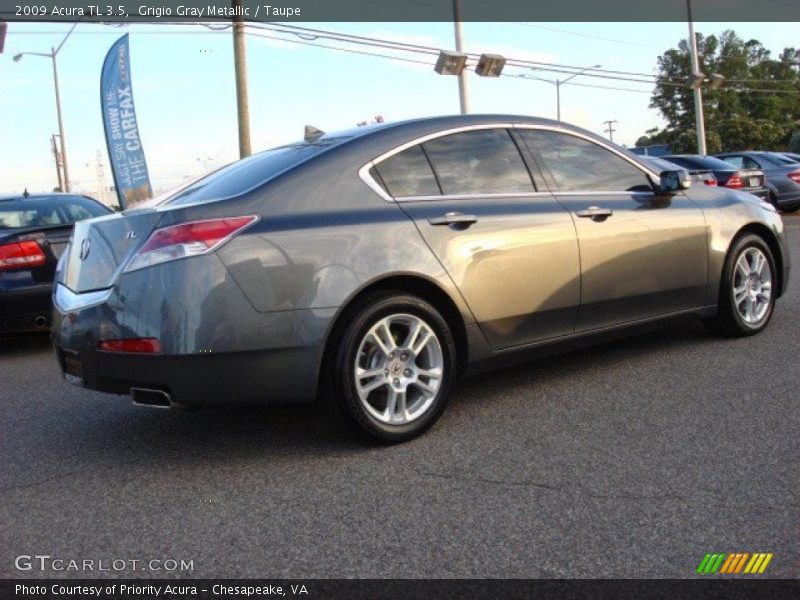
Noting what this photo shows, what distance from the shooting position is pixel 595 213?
467 centimetres

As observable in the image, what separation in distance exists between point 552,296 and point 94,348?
2367 mm

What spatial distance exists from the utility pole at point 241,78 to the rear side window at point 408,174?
13.8 meters

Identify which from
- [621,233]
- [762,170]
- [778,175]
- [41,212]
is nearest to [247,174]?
[621,233]

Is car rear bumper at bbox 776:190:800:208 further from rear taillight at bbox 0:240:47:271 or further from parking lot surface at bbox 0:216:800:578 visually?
rear taillight at bbox 0:240:47:271

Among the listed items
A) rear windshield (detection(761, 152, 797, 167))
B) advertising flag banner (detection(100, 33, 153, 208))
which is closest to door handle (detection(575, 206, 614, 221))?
advertising flag banner (detection(100, 33, 153, 208))

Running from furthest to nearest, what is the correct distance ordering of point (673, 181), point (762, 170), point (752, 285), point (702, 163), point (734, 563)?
1. point (762, 170)
2. point (702, 163)
3. point (752, 285)
4. point (673, 181)
5. point (734, 563)

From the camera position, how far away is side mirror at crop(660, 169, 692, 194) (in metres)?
5.04

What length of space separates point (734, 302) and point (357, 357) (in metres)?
3.09

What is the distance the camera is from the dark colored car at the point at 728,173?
591 inches

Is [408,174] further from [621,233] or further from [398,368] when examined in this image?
[621,233]

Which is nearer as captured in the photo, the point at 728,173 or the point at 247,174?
the point at 247,174

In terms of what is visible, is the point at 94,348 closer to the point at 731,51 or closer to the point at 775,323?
the point at 775,323

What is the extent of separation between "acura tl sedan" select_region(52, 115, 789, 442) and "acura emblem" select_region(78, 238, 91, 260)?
0.04 ft

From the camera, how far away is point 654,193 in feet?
16.6
